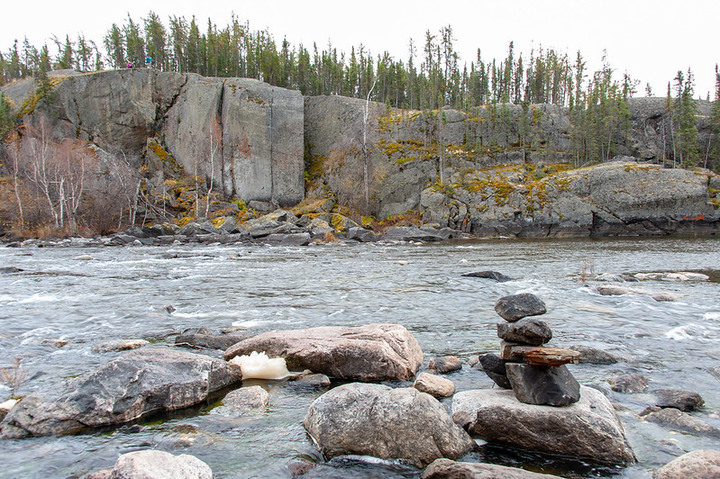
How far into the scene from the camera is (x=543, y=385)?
5.43 m

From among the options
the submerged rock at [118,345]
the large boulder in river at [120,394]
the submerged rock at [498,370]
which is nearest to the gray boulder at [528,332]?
the submerged rock at [498,370]

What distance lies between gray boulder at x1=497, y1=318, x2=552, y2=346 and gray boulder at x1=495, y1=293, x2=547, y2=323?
204mm

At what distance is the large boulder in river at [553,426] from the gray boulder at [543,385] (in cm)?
9

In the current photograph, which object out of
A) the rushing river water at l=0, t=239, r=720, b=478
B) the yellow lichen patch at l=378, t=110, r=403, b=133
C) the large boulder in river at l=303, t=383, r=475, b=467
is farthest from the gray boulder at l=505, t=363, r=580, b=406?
the yellow lichen patch at l=378, t=110, r=403, b=133

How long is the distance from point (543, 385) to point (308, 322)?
22.9ft

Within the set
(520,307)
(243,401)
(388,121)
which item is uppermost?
(388,121)

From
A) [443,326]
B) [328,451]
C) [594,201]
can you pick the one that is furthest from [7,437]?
[594,201]

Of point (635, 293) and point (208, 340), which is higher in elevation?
point (208, 340)

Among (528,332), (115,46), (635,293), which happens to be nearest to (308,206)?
(635,293)

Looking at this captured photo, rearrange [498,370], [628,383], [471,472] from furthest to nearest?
1. [628,383]
2. [498,370]
3. [471,472]

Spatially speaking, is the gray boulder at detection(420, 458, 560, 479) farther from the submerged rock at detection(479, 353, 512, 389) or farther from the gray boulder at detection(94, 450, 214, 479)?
the gray boulder at detection(94, 450, 214, 479)

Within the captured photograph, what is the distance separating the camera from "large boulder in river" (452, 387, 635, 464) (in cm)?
475

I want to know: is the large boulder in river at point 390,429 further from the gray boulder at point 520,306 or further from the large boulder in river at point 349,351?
the gray boulder at point 520,306

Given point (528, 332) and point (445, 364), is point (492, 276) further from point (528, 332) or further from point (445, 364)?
point (528, 332)
